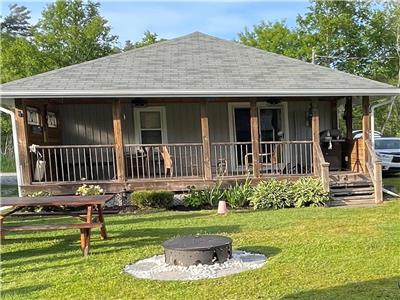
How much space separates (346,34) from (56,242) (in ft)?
82.5

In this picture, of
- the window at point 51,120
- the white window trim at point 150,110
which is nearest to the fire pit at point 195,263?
the white window trim at point 150,110

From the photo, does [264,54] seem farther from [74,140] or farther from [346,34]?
[346,34]

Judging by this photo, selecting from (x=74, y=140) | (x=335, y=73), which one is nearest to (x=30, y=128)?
(x=74, y=140)

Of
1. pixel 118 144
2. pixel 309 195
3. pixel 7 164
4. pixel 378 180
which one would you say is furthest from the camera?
pixel 7 164

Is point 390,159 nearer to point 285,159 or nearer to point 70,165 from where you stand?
point 285,159

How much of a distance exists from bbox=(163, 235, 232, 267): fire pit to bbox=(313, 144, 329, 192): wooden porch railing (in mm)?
5367

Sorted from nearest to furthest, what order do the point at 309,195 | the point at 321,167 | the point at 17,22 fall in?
1. the point at 309,195
2. the point at 321,167
3. the point at 17,22

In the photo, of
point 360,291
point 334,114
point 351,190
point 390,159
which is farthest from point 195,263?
point 390,159

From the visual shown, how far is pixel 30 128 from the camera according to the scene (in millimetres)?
11133

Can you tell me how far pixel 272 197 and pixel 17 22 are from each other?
139 feet

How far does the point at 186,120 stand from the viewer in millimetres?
12938

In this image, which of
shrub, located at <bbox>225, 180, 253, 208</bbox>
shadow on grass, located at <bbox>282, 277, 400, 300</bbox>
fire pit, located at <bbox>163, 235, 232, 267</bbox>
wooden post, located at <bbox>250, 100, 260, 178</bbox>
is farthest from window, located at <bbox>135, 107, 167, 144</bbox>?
shadow on grass, located at <bbox>282, 277, 400, 300</bbox>

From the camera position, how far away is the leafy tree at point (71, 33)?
30453 mm

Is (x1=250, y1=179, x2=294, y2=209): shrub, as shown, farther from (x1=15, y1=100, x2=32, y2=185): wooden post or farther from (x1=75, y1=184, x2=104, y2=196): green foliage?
(x1=15, y1=100, x2=32, y2=185): wooden post
